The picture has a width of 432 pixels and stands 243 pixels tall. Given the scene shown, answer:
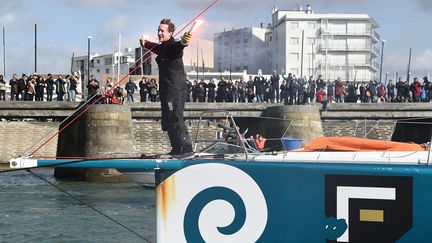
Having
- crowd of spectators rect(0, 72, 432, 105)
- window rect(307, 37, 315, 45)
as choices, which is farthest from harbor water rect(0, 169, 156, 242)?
window rect(307, 37, 315, 45)

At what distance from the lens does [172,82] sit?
21.3 ft

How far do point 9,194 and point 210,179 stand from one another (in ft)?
43.8

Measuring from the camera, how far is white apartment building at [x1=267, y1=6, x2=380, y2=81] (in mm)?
75875

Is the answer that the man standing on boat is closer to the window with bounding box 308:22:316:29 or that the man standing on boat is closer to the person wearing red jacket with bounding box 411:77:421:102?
the person wearing red jacket with bounding box 411:77:421:102

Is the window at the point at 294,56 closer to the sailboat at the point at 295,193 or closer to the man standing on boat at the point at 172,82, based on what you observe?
the man standing on boat at the point at 172,82

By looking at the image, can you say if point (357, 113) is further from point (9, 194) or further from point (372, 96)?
point (9, 194)

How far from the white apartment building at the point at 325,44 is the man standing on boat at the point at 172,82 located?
2683 inches

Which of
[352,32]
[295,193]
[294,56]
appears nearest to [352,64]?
[352,32]

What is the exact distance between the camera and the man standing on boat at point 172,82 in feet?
21.1

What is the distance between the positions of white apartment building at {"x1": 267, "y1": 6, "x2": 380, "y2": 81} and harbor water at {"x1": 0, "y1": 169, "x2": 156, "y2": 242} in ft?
187

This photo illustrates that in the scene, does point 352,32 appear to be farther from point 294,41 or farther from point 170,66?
point 170,66

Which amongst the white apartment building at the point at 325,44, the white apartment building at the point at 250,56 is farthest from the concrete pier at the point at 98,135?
the white apartment building at the point at 325,44

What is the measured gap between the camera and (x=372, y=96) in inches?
1174

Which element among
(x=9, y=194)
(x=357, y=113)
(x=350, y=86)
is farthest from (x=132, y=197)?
(x=350, y=86)
